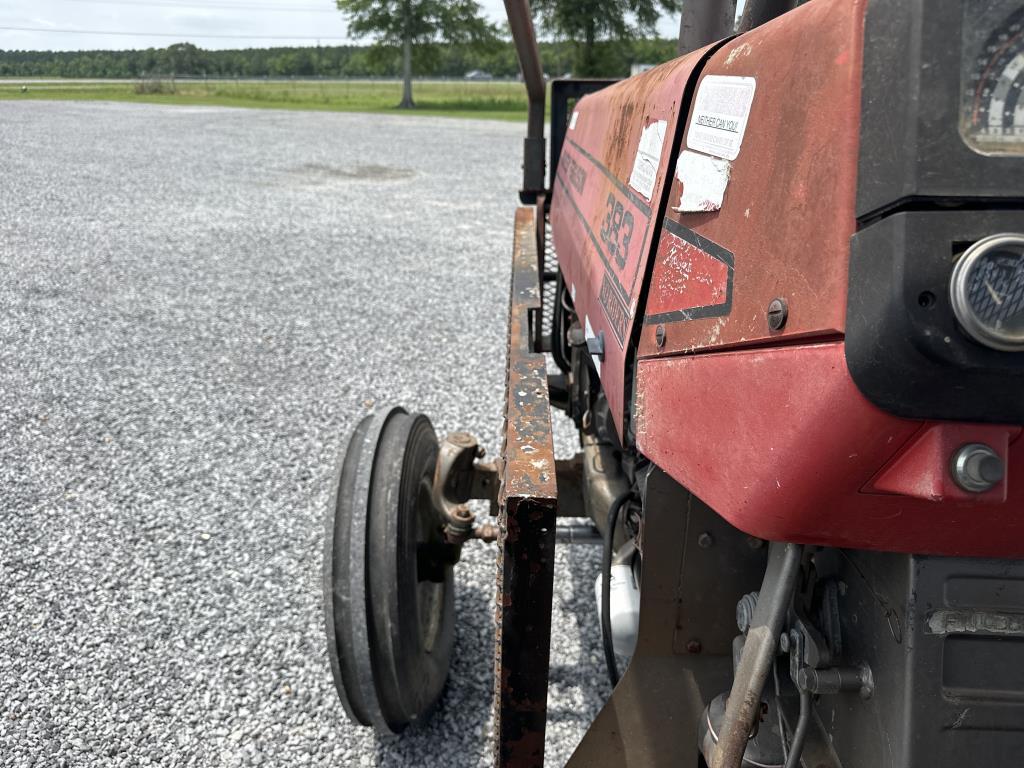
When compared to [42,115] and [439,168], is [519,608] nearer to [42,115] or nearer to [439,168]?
[439,168]

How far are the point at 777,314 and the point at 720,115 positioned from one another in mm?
443

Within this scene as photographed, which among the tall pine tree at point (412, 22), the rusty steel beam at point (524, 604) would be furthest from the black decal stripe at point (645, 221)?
the tall pine tree at point (412, 22)

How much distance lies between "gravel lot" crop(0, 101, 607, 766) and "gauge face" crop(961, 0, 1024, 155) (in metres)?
2.21

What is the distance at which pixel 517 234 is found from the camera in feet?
13.5

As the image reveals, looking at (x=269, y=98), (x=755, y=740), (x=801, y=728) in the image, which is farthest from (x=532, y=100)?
(x=269, y=98)

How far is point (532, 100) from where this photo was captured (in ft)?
14.9

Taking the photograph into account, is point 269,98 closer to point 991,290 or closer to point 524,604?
point 524,604

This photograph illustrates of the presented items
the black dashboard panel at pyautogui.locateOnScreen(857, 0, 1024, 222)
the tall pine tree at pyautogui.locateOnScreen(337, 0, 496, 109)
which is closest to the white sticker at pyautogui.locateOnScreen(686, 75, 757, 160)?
the black dashboard panel at pyautogui.locateOnScreen(857, 0, 1024, 222)

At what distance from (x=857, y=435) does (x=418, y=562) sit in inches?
73.3

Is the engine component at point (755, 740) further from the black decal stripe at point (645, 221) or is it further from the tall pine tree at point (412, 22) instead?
the tall pine tree at point (412, 22)

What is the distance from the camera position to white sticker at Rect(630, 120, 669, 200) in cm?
168

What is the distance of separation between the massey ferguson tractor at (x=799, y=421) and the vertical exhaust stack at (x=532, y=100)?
3.95 feet

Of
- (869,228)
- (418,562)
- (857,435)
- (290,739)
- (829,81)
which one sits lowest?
(290,739)

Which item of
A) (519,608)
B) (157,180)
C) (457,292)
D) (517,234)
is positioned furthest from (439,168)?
(519,608)
